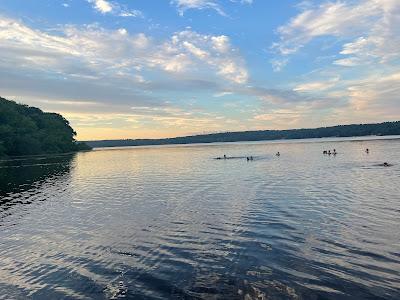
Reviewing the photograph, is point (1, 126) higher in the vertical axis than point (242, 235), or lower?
higher

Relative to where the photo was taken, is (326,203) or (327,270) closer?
(327,270)

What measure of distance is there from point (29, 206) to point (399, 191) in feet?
133

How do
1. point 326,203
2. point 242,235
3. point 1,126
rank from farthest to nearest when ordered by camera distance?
1. point 1,126
2. point 326,203
3. point 242,235

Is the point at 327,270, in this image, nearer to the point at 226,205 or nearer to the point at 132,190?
the point at 226,205

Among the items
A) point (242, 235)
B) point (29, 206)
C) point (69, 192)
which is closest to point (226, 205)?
point (242, 235)

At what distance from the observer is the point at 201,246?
23.3 metres

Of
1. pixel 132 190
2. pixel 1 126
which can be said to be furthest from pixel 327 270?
pixel 1 126

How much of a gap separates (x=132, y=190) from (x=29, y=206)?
1439cm

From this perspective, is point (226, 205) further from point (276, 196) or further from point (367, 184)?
point (367, 184)

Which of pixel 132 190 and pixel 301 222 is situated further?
pixel 132 190

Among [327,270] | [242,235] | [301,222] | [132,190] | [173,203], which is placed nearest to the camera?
[327,270]

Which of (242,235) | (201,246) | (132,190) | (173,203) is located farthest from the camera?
(132,190)

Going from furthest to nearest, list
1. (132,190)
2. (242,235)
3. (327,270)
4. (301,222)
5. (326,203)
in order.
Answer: (132,190), (326,203), (301,222), (242,235), (327,270)

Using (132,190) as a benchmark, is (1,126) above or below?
above
